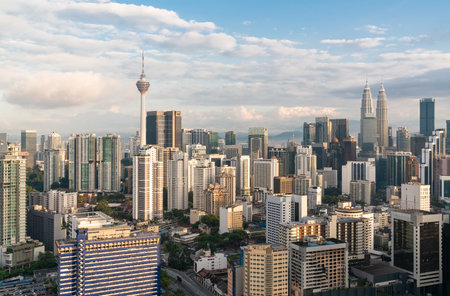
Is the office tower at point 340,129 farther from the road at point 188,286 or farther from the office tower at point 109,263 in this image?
the office tower at point 109,263

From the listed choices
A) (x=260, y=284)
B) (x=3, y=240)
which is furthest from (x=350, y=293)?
(x=3, y=240)

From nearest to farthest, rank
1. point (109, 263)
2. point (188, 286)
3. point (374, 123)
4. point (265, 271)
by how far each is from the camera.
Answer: point (109, 263) < point (265, 271) < point (188, 286) < point (374, 123)

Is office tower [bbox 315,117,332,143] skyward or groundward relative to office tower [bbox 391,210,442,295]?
skyward

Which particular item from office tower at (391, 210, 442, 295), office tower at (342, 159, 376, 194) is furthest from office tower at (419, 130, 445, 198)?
office tower at (391, 210, 442, 295)

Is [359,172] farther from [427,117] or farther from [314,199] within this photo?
[427,117]

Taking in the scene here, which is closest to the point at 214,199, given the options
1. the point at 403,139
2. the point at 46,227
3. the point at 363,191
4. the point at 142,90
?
the point at 46,227

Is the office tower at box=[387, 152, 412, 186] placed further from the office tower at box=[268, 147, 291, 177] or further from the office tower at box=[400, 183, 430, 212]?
the office tower at box=[400, 183, 430, 212]

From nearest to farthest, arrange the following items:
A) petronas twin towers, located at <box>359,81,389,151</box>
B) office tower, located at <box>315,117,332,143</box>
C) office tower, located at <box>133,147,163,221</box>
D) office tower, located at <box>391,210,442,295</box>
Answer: office tower, located at <box>391,210,442,295</box> < office tower, located at <box>133,147,163,221</box> < office tower, located at <box>315,117,332,143</box> < petronas twin towers, located at <box>359,81,389,151</box>
